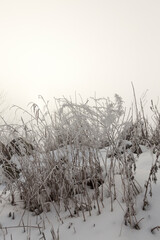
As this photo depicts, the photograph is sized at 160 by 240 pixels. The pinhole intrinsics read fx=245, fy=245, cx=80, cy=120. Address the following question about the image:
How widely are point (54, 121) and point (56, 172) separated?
1.27 feet

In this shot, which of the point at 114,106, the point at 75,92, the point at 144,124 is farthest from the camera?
the point at 144,124

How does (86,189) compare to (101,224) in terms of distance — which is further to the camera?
(86,189)

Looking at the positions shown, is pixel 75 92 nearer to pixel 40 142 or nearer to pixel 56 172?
pixel 40 142

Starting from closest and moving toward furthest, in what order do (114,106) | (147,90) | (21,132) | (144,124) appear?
(114,106)
(21,132)
(147,90)
(144,124)

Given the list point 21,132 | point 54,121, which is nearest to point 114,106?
point 54,121

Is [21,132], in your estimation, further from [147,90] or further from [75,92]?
[147,90]

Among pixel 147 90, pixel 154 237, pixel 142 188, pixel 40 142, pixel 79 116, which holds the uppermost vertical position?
pixel 147 90

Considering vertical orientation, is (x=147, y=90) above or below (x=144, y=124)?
above

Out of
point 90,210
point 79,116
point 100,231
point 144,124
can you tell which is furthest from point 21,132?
point 144,124

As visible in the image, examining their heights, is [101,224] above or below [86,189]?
below

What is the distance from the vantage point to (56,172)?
1611mm

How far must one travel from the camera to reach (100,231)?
1280mm

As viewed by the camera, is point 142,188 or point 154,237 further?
point 142,188

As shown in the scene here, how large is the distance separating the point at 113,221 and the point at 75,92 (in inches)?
42.7
